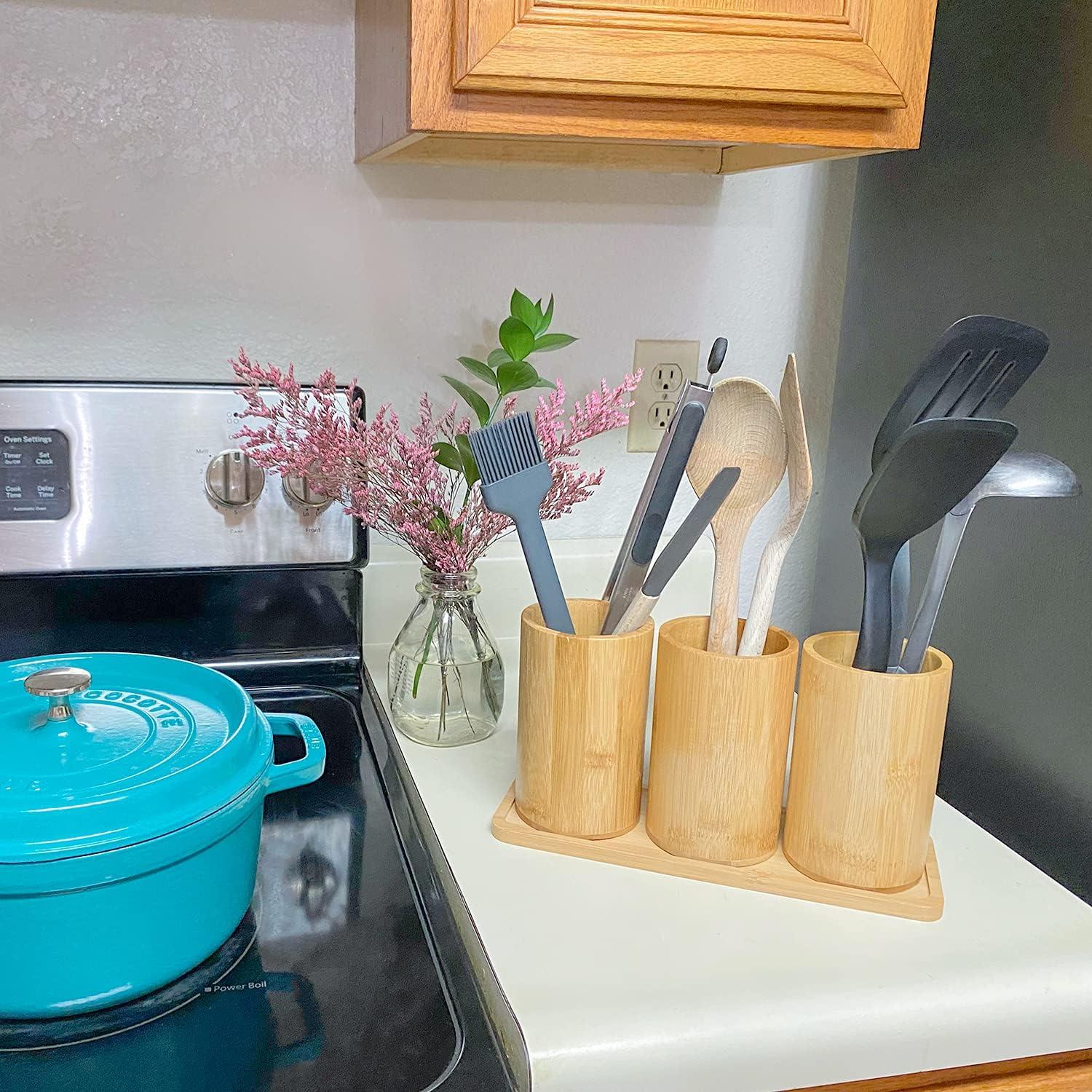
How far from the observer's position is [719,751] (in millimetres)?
699

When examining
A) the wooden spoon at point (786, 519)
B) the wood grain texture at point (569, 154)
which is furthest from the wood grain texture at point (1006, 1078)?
the wood grain texture at point (569, 154)

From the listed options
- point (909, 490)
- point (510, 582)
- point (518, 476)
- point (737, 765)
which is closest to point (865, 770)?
point (737, 765)

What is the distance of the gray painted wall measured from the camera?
0.79 metres

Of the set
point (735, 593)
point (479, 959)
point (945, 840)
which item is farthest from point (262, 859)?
point (945, 840)

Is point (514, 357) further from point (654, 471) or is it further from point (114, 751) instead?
point (114, 751)

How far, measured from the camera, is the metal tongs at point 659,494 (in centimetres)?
66

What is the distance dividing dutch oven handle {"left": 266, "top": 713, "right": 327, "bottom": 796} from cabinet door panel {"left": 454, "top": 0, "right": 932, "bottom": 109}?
0.43 metres

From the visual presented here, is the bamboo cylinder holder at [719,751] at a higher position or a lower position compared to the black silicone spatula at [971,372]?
lower

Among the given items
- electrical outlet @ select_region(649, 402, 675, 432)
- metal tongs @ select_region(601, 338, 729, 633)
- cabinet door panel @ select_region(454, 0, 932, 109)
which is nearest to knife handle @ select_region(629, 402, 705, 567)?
metal tongs @ select_region(601, 338, 729, 633)

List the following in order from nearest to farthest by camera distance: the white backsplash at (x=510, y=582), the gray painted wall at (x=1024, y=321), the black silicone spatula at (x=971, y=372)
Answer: the black silicone spatula at (x=971, y=372) < the gray painted wall at (x=1024, y=321) < the white backsplash at (x=510, y=582)

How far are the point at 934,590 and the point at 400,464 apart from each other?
15.5 inches

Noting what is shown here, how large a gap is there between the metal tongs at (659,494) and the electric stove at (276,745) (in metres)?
0.23

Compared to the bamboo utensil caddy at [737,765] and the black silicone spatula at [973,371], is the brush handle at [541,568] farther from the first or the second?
the black silicone spatula at [973,371]

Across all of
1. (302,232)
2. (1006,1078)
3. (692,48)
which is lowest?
(1006,1078)
